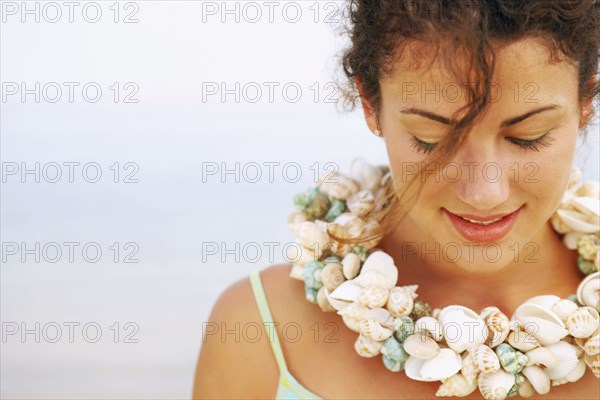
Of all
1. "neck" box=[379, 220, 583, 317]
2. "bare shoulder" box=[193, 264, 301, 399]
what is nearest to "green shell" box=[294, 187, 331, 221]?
"bare shoulder" box=[193, 264, 301, 399]

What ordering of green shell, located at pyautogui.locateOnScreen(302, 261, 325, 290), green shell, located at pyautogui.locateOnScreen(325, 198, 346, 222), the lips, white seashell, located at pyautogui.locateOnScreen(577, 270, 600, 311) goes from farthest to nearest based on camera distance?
1. green shell, located at pyautogui.locateOnScreen(325, 198, 346, 222)
2. green shell, located at pyautogui.locateOnScreen(302, 261, 325, 290)
3. white seashell, located at pyautogui.locateOnScreen(577, 270, 600, 311)
4. the lips

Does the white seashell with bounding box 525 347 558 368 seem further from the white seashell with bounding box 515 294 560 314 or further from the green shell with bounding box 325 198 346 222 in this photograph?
the green shell with bounding box 325 198 346 222

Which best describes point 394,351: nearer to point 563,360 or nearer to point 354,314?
point 354,314

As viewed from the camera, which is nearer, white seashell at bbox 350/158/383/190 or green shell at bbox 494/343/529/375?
green shell at bbox 494/343/529/375

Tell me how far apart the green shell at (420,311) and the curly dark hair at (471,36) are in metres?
0.23

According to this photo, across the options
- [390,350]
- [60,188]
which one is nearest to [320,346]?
[390,350]

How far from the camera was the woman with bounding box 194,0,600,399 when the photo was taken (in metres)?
1.36

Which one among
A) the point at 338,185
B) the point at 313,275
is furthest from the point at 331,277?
the point at 338,185

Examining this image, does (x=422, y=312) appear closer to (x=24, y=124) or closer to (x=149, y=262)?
(x=149, y=262)

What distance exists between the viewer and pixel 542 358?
1523mm

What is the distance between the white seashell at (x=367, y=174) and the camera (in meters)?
1.86

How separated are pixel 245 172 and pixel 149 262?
1.30 metres

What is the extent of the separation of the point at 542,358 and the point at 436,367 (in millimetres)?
199

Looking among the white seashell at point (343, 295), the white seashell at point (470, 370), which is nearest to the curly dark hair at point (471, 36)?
the white seashell at point (343, 295)
